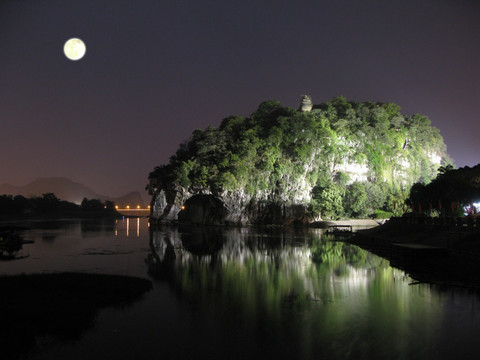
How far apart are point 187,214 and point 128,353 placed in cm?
8024

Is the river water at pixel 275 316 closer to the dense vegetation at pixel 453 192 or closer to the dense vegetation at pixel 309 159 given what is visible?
the dense vegetation at pixel 453 192

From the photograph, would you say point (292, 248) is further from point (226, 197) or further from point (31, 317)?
point (226, 197)

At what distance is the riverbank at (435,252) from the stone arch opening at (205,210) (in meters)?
39.1

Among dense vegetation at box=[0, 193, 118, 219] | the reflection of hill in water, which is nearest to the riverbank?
the reflection of hill in water

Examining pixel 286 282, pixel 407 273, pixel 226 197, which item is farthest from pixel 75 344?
pixel 226 197

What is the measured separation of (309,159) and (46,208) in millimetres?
89032

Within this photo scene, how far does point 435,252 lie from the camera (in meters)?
27.3

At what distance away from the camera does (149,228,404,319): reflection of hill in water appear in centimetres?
1606

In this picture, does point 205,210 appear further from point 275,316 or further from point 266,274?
point 275,316

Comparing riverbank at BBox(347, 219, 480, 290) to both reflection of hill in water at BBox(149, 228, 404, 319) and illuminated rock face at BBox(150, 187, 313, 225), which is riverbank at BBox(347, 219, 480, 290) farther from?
illuminated rock face at BBox(150, 187, 313, 225)

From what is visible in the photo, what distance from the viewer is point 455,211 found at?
149 ft

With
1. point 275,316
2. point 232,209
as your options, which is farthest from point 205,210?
point 275,316

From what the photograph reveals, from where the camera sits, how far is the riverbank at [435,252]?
68.9ft

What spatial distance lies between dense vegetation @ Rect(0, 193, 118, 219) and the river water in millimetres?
83442
